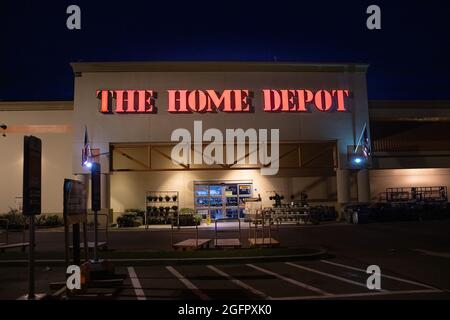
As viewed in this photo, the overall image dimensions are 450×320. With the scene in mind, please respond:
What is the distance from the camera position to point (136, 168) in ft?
101

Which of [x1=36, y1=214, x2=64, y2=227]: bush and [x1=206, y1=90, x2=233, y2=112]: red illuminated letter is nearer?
[x1=36, y1=214, x2=64, y2=227]: bush

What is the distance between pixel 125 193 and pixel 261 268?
67.0 ft

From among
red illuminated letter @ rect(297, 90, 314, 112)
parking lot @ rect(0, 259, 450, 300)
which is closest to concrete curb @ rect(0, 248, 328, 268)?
parking lot @ rect(0, 259, 450, 300)

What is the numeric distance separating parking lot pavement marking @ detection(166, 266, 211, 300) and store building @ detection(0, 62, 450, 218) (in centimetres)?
1707

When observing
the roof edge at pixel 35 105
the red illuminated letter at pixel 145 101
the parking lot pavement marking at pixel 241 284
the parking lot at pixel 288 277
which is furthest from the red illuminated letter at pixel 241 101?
the parking lot pavement marking at pixel 241 284

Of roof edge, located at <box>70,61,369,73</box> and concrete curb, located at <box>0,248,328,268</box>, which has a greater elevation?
roof edge, located at <box>70,61,369,73</box>

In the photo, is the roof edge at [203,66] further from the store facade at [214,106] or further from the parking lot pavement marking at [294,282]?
the parking lot pavement marking at [294,282]

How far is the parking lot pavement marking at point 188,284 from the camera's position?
835 centimetres

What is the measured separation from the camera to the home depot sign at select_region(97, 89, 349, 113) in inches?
1097

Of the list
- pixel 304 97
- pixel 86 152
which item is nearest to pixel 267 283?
pixel 86 152

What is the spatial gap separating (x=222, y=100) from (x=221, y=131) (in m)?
1.95

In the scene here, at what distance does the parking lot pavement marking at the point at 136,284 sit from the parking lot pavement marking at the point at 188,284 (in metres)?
0.93

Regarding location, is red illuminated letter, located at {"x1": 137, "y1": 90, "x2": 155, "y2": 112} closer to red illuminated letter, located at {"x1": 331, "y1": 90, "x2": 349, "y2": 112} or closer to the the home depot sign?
the the home depot sign

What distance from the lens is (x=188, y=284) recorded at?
31.4 ft
